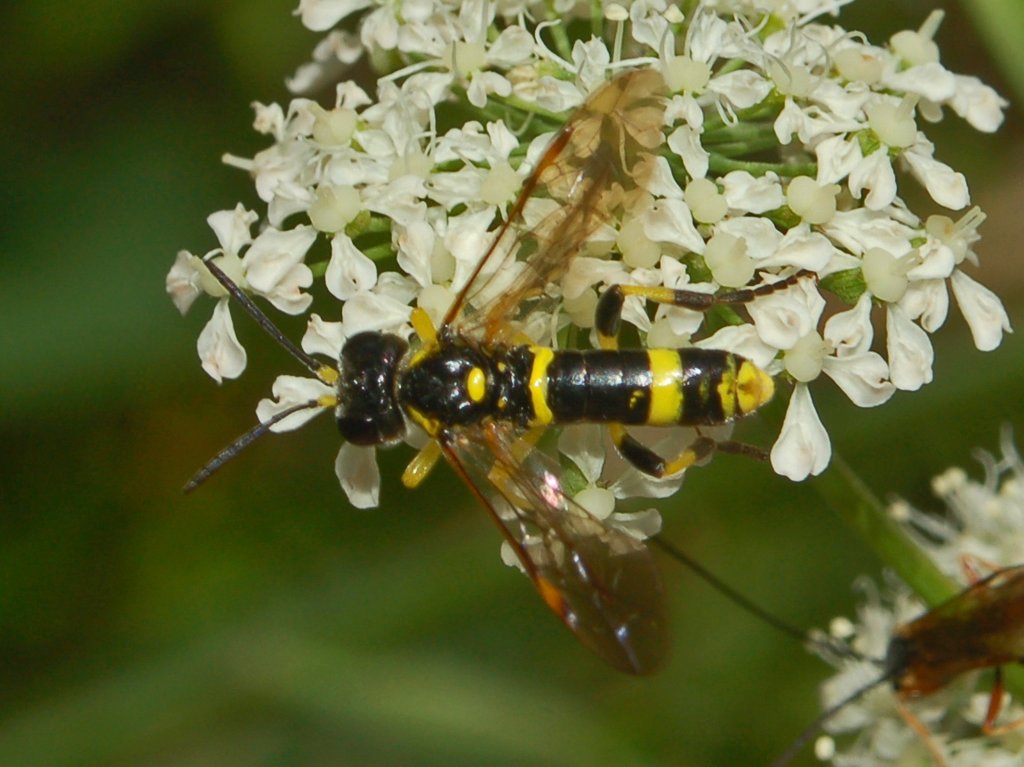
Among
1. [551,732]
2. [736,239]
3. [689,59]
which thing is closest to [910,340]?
[736,239]

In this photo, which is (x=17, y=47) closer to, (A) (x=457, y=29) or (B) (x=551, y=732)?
(A) (x=457, y=29)

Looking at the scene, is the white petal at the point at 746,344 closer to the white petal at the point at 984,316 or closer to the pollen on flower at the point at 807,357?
the pollen on flower at the point at 807,357

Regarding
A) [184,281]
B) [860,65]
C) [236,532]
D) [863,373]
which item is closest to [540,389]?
[863,373]

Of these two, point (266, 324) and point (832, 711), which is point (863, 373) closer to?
point (266, 324)

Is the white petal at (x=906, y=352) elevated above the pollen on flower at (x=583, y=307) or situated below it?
below

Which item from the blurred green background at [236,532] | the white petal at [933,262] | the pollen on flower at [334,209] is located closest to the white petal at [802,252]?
the white petal at [933,262]

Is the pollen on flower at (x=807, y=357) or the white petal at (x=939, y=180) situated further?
the white petal at (x=939, y=180)
